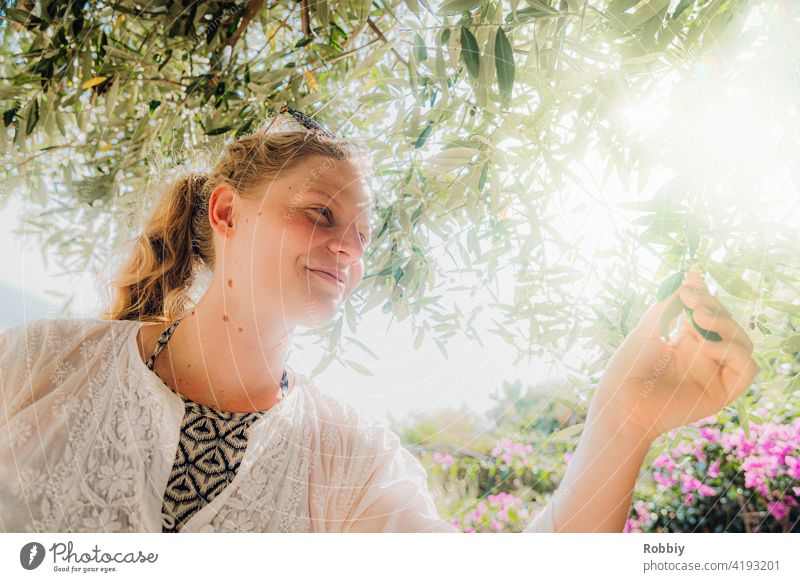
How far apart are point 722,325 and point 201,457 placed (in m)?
0.42

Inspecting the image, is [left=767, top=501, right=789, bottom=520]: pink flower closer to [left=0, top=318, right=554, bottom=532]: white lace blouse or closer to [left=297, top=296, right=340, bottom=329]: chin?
[left=0, top=318, right=554, bottom=532]: white lace blouse

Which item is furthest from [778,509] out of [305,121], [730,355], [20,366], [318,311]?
[20,366]

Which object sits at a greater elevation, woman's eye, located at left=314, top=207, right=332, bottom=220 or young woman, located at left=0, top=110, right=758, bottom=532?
woman's eye, located at left=314, top=207, right=332, bottom=220

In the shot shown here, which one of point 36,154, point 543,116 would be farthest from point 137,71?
point 543,116

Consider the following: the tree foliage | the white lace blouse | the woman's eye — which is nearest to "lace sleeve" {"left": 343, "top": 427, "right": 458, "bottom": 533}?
the white lace blouse

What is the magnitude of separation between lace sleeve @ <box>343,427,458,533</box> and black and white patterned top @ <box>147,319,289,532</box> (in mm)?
109

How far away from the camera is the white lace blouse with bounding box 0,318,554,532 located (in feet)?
1.37

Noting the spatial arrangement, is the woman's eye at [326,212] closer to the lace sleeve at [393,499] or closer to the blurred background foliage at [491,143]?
the blurred background foliage at [491,143]

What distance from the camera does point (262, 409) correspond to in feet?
1.61

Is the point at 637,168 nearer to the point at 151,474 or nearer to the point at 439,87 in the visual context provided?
the point at 439,87

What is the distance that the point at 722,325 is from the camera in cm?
40

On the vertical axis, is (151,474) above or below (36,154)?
below

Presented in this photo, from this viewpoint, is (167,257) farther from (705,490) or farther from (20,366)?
(705,490)

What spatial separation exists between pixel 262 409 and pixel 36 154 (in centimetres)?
33
